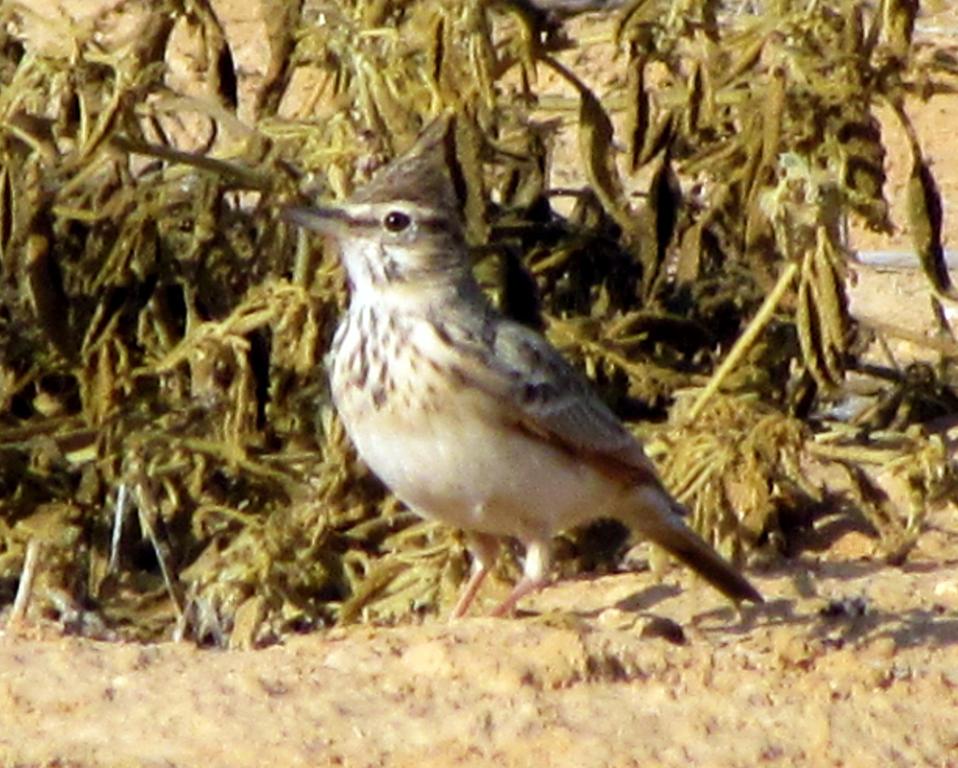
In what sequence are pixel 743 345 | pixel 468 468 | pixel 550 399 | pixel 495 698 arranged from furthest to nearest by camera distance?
pixel 743 345
pixel 550 399
pixel 468 468
pixel 495 698

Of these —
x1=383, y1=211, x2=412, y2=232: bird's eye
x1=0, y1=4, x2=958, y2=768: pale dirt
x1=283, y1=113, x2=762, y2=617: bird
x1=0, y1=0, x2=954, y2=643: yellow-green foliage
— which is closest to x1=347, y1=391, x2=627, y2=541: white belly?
x1=283, y1=113, x2=762, y2=617: bird

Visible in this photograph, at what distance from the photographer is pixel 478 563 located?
6.79 metres

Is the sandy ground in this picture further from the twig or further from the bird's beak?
the bird's beak

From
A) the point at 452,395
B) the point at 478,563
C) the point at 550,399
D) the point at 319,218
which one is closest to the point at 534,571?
the point at 478,563

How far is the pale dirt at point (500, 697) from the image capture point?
5.27 m

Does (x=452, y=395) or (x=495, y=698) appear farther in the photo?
(x=452, y=395)

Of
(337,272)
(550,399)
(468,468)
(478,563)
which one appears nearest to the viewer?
(468,468)

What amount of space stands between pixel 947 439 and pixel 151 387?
241cm

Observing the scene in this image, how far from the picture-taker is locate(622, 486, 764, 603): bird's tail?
266 inches

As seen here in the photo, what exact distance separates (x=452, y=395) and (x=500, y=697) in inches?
35.1

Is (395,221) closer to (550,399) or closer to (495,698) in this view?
(550,399)

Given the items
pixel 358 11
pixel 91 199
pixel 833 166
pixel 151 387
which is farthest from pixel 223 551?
pixel 833 166

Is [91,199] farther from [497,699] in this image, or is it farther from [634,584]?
[497,699]

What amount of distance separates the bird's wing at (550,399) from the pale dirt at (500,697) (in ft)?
1.36
